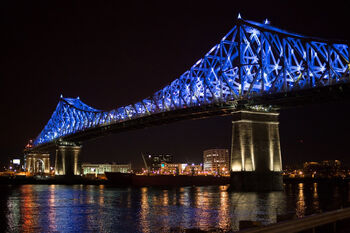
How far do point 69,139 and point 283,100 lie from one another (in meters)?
70.7

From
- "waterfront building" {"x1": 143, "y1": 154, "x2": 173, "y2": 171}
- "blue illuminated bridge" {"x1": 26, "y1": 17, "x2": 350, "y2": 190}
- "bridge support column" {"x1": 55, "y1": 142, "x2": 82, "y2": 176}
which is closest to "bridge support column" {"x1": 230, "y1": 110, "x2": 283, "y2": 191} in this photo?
"blue illuminated bridge" {"x1": 26, "y1": 17, "x2": 350, "y2": 190}

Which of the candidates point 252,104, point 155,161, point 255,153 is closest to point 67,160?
point 155,161

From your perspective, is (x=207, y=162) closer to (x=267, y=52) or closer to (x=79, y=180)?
(x=79, y=180)

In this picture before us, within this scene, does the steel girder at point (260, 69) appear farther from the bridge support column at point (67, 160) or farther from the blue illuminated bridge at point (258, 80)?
the bridge support column at point (67, 160)

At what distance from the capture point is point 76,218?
21.9 m

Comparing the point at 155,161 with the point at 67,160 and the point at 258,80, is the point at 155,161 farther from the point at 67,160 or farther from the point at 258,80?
the point at 258,80

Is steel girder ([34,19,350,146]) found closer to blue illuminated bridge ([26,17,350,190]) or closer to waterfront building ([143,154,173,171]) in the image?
blue illuminated bridge ([26,17,350,190])

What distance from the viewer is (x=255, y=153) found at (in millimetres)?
49656

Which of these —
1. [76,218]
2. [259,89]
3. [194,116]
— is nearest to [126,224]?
[76,218]

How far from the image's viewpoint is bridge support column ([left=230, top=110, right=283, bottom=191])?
4888 cm

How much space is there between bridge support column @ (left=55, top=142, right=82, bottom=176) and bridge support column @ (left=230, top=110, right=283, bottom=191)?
6558 cm

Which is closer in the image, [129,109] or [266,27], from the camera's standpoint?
[266,27]

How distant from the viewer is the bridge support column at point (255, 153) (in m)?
48.9

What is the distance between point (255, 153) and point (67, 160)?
68.1m
